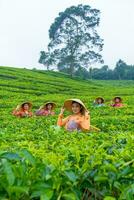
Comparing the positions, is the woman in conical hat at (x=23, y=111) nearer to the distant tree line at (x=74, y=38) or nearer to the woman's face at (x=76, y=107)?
the woman's face at (x=76, y=107)

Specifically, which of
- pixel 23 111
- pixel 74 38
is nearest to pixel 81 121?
pixel 23 111

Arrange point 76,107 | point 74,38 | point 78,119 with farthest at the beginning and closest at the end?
point 74,38
point 76,107
point 78,119

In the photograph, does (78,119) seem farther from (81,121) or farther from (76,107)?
(76,107)

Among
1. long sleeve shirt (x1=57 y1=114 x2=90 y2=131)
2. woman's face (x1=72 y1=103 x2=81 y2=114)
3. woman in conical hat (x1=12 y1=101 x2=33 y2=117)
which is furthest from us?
woman in conical hat (x1=12 y1=101 x2=33 y2=117)

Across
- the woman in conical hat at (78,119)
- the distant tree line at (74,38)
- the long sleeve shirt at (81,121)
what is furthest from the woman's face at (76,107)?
the distant tree line at (74,38)

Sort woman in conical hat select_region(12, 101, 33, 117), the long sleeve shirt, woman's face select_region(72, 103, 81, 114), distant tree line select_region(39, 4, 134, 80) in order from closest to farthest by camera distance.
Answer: the long sleeve shirt
woman's face select_region(72, 103, 81, 114)
woman in conical hat select_region(12, 101, 33, 117)
distant tree line select_region(39, 4, 134, 80)

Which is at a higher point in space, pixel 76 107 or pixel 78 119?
pixel 76 107

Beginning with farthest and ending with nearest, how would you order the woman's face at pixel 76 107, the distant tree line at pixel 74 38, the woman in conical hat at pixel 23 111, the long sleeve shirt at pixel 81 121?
the distant tree line at pixel 74 38, the woman in conical hat at pixel 23 111, the woman's face at pixel 76 107, the long sleeve shirt at pixel 81 121

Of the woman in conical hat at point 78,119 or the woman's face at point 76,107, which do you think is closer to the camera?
the woman in conical hat at point 78,119

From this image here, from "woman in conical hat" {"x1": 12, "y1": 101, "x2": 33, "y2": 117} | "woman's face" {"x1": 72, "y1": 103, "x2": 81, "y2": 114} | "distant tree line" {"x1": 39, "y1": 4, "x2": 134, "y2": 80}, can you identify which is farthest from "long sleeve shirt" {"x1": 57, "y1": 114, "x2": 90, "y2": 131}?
"distant tree line" {"x1": 39, "y1": 4, "x2": 134, "y2": 80}

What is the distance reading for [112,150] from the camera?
165 inches

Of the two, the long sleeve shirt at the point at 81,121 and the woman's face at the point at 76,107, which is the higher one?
the woman's face at the point at 76,107

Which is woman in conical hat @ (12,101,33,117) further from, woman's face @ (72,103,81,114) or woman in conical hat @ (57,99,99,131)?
woman's face @ (72,103,81,114)

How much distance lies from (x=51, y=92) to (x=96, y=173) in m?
32.5
